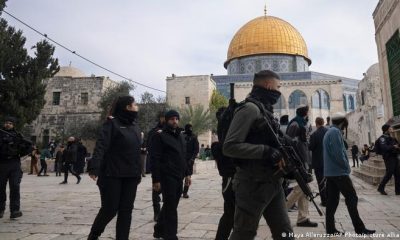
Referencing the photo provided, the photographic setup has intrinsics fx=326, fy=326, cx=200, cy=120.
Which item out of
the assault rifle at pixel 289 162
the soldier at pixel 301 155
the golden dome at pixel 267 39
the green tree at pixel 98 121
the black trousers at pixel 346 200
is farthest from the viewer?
the golden dome at pixel 267 39

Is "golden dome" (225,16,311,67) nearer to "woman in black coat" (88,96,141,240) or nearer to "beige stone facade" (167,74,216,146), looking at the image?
"beige stone facade" (167,74,216,146)

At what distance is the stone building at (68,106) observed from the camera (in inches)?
1096

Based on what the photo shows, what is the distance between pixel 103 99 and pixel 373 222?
2491cm

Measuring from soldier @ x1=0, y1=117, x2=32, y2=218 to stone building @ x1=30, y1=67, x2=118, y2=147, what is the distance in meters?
23.2

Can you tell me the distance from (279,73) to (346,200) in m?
39.8

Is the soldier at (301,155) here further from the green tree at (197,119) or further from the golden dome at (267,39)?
the golden dome at (267,39)

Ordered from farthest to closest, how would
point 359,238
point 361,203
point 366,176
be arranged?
point 366,176, point 361,203, point 359,238

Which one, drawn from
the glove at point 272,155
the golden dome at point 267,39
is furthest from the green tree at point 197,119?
the glove at point 272,155

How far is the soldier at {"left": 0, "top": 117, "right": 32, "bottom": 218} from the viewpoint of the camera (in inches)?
192

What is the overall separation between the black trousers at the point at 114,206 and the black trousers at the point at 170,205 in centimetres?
44

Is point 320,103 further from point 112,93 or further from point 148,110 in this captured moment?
point 112,93

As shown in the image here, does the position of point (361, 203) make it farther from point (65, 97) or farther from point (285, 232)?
point (65, 97)

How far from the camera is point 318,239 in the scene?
3.64 m

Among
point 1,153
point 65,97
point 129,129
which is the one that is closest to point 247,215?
point 129,129
